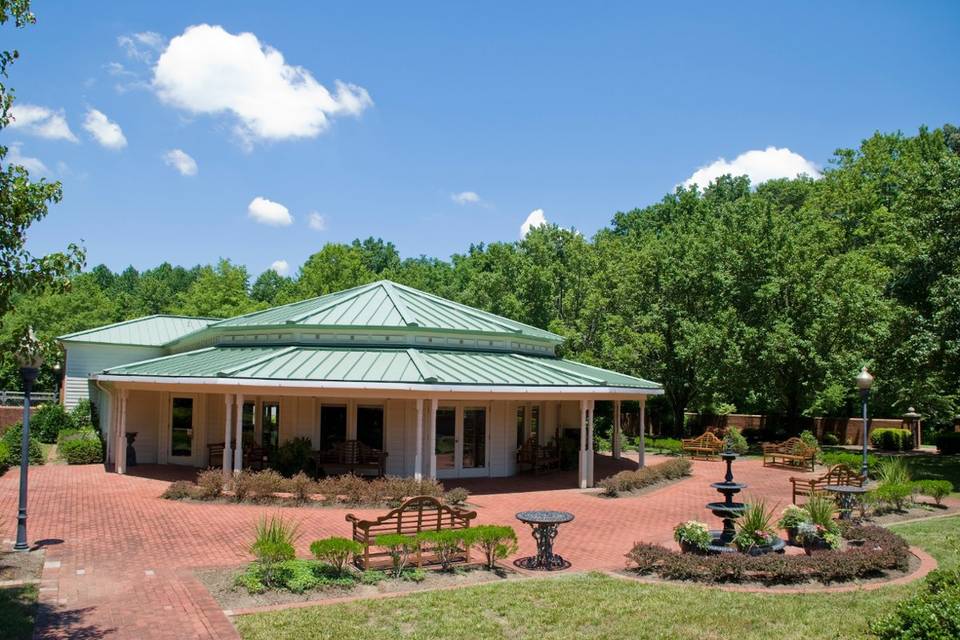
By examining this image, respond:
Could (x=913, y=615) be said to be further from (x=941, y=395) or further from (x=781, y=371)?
(x=941, y=395)

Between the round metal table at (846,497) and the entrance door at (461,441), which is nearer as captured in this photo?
the round metal table at (846,497)

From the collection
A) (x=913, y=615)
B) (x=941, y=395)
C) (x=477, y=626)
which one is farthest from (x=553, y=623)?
(x=941, y=395)

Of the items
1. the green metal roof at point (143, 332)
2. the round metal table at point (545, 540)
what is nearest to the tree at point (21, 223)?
the round metal table at point (545, 540)

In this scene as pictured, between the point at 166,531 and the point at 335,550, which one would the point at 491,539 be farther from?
the point at 166,531

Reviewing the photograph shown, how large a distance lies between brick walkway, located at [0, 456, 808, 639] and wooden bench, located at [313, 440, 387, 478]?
254 centimetres

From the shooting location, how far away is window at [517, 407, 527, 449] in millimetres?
23348

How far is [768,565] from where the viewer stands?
1084cm

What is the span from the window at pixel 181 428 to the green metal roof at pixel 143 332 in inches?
362

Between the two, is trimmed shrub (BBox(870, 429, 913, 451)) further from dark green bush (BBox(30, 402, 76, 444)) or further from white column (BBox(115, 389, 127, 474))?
dark green bush (BBox(30, 402, 76, 444))

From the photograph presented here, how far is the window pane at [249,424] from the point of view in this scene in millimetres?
22172

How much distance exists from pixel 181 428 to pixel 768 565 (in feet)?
62.7

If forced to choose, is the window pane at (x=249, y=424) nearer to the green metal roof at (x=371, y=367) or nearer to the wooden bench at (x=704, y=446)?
the green metal roof at (x=371, y=367)

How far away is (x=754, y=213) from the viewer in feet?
122

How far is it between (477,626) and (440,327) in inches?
585
